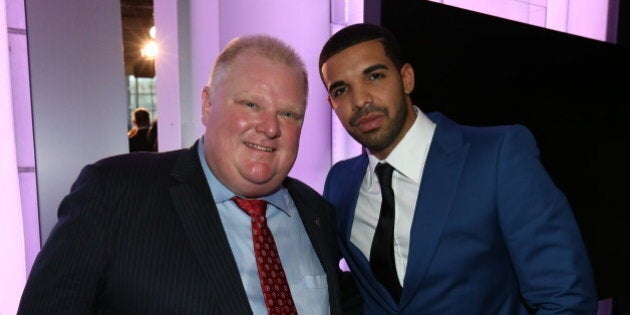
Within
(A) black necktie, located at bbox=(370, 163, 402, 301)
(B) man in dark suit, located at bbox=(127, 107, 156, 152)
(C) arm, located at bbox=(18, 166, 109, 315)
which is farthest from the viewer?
(B) man in dark suit, located at bbox=(127, 107, 156, 152)

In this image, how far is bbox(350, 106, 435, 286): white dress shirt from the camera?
64.7 inches

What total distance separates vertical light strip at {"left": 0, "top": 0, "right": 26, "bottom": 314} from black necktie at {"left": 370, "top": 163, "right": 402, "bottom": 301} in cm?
133

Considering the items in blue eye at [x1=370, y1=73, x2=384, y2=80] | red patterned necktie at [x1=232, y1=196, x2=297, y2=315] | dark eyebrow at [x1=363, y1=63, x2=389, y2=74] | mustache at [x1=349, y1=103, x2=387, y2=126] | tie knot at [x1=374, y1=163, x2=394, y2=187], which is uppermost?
dark eyebrow at [x1=363, y1=63, x2=389, y2=74]

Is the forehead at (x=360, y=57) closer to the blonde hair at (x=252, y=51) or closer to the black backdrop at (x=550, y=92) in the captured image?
the black backdrop at (x=550, y=92)

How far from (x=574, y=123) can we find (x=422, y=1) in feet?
5.51

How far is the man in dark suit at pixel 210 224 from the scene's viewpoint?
3.75 feet

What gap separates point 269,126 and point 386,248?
67 cm

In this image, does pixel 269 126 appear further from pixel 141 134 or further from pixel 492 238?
pixel 141 134

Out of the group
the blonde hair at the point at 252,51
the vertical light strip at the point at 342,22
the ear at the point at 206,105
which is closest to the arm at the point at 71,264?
the ear at the point at 206,105

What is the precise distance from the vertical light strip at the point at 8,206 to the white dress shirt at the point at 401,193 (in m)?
1.29

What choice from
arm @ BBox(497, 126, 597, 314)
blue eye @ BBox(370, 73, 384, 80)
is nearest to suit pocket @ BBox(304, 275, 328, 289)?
arm @ BBox(497, 126, 597, 314)

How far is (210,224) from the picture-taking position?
1.27m

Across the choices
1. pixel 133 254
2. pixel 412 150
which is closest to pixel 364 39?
pixel 412 150

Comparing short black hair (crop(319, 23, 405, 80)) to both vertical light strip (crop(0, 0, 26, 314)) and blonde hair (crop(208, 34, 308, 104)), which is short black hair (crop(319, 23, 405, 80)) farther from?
vertical light strip (crop(0, 0, 26, 314))
